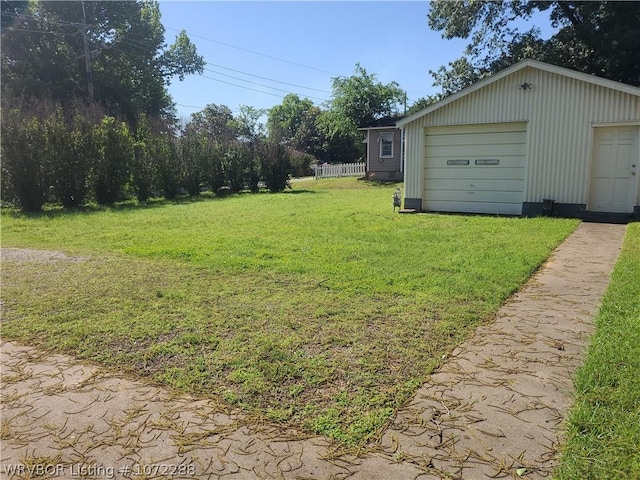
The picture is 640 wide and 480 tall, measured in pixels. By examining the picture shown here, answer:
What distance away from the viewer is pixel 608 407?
250cm

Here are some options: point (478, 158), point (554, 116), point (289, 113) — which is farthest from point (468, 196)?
point (289, 113)

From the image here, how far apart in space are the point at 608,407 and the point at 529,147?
9.82 meters

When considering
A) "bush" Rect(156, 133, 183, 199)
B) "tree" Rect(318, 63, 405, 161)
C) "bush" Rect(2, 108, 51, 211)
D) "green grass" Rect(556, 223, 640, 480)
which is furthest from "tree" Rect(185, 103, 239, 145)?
"green grass" Rect(556, 223, 640, 480)

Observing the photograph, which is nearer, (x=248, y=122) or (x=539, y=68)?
(x=539, y=68)

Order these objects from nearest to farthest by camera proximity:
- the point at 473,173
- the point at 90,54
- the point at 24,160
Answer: the point at 473,173
the point at 24,160
the point at 90,54

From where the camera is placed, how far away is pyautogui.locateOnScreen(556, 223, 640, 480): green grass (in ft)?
6.72

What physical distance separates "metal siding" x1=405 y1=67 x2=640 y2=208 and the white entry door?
29cm

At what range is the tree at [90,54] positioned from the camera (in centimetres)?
3092

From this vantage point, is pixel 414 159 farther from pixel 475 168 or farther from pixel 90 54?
pixel 90 54

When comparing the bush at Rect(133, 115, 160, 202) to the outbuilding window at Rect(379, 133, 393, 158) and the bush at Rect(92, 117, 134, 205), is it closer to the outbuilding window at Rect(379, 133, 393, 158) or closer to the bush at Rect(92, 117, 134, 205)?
the bush at Rect(92, 117, 134, 205)

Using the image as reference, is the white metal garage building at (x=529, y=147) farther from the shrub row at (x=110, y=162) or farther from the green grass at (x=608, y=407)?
the shrub row at (x=110, y=162)

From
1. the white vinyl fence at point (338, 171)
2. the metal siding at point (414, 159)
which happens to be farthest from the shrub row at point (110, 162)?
the metal siding at point (414, 159)

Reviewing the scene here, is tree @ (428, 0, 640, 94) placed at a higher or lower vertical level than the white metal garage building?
higher

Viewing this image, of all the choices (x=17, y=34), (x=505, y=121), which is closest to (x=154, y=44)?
(x=17, y=34)
